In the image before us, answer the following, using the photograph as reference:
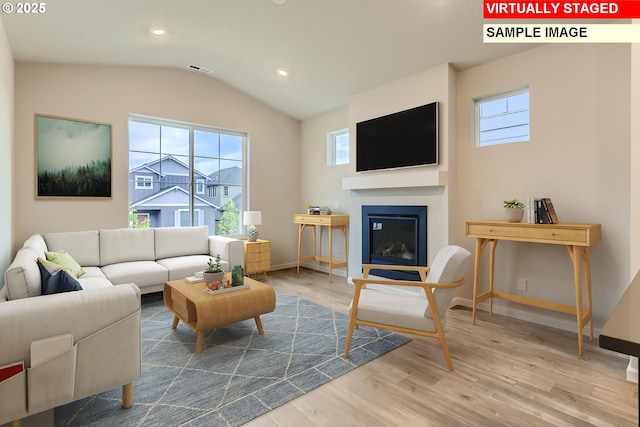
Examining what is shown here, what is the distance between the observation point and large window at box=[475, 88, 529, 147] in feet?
11.0

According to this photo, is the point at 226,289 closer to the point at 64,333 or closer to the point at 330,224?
the point at 64,333

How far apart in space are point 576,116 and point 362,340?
9.21 feet

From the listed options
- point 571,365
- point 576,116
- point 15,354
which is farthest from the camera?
point 576,116

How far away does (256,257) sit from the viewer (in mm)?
4906

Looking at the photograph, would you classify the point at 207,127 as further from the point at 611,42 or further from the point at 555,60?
the point at 611,42

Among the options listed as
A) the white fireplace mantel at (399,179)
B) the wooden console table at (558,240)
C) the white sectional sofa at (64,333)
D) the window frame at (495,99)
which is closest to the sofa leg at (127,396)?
the white sectional sofa at (64,333)

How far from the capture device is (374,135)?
14.4 feet

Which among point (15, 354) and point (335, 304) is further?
point (335, 304)

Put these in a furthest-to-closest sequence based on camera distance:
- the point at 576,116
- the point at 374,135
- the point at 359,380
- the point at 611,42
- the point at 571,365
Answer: the point at 374,135
the point at 576,116
the point at 611,42
the point at 571,365
the point at 359,380

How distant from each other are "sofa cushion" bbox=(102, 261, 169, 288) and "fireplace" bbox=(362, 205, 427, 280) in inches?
103

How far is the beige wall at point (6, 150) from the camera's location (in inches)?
113


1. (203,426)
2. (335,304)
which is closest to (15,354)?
(203,426)

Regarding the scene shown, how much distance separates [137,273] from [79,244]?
33.2 inches

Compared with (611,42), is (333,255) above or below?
below
